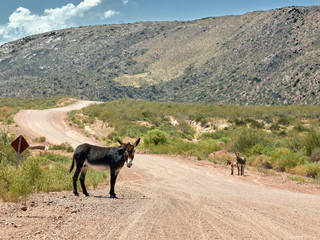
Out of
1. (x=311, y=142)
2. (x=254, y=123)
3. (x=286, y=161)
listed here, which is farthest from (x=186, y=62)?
(x=286, y=161)

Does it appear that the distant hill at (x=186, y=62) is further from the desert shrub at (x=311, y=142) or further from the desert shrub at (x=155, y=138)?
the desert shrub at (x=311, y=142)

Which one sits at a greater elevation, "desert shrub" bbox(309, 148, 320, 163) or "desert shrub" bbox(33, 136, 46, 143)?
"desert shrub" bbox(33, 136, 46, 143)

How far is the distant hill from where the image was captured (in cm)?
8638

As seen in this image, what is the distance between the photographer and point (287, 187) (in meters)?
14.1

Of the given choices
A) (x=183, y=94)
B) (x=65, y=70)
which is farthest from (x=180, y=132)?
(x=65, y=70)

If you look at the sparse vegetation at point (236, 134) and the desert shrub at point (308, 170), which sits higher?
the sparse vegetation at point (236, 134)

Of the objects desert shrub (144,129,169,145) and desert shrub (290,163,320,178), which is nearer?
desert shrub (290,163,320,178)

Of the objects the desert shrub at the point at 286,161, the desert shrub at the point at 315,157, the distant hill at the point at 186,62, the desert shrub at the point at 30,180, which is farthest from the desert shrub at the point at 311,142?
the distant hill at the point at 186,62

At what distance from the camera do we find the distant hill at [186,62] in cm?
8638

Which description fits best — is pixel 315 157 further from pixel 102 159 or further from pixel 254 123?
pixel 254 123

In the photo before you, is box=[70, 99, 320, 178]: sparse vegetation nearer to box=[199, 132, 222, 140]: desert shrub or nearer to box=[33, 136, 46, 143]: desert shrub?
box=[199, 132, 222, 140]: desert shrub

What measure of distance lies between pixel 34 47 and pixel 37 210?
582ft

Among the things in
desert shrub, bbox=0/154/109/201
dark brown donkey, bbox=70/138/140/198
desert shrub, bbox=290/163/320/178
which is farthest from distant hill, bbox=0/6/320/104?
dark brown donkey, bbox=70/138/140/198

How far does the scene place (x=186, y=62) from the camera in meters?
119
